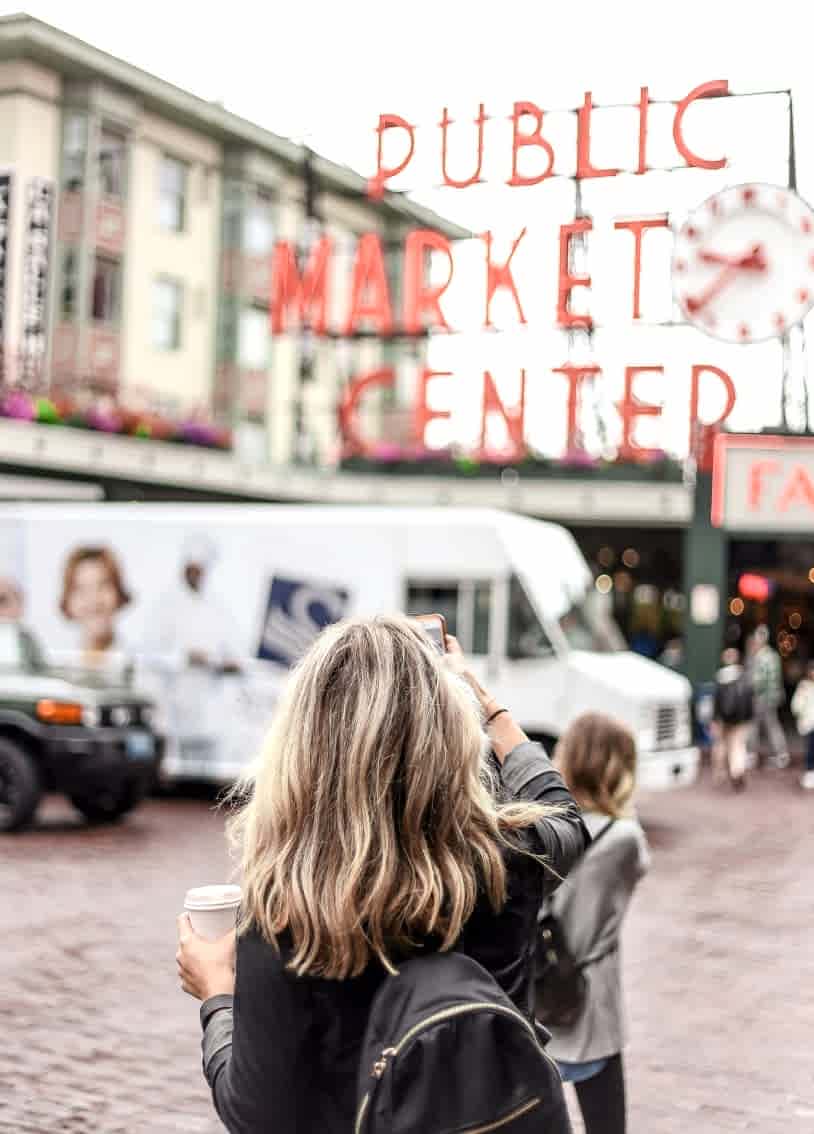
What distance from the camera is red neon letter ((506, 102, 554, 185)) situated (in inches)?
787

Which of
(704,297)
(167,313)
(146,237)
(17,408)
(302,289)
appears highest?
(146,237)

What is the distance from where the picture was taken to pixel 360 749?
1955 mm

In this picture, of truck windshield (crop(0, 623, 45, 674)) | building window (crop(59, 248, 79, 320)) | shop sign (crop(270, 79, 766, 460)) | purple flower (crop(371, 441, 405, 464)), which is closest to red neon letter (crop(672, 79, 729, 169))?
shop sign (crop(270, 79, 766, 460))

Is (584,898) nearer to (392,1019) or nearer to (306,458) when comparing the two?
(392,1019)

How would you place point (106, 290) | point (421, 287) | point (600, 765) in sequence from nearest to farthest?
point (600, 765), point (421, 287), point (106, 290)

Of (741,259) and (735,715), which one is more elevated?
(741,259)

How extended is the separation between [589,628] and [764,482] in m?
9.19

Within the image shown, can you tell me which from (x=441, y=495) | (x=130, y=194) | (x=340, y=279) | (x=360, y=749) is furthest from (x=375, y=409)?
(x=360, y=749)

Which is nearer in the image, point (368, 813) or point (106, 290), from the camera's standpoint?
point (368, 813)

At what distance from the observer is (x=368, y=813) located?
76.3 inches

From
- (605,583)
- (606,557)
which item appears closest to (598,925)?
(606,557)

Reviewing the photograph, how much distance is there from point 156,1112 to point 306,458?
34.3 m

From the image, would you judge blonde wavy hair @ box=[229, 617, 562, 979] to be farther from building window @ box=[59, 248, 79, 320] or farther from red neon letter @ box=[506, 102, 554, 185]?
building window @ box=[59, 248, 79, 320]

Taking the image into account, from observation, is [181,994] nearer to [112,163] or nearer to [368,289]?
[368,289]
